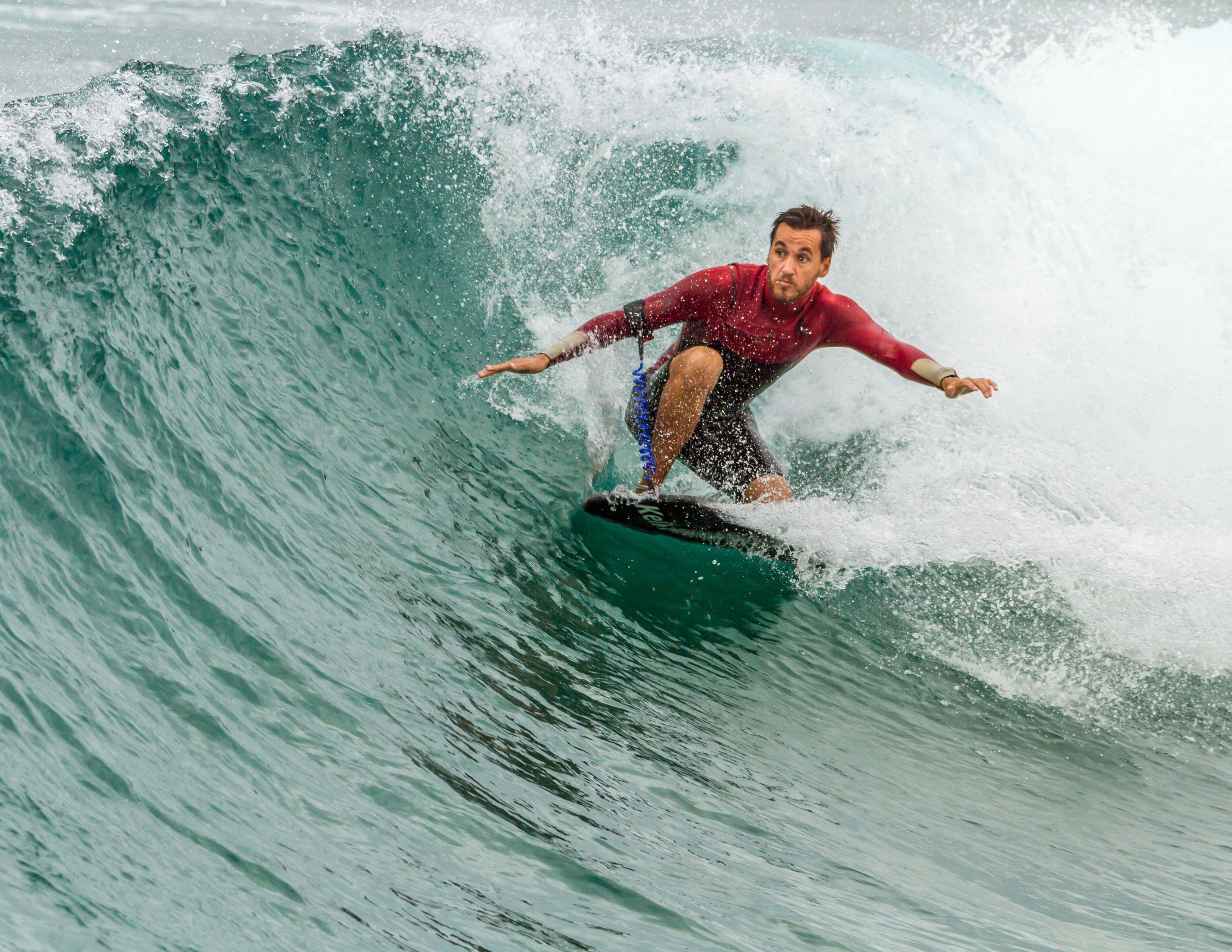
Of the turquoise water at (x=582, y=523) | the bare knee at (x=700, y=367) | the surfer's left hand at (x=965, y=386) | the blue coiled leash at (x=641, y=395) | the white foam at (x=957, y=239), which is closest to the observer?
the turquoise water at (x=582, y=523)

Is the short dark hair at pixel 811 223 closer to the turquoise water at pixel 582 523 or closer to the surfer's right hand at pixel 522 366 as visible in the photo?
the surfer's right hand at pixel 522 366

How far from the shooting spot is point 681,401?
4.29m

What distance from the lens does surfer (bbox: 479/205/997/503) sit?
4113 millimetres

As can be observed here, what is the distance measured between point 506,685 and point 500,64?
5278 mm

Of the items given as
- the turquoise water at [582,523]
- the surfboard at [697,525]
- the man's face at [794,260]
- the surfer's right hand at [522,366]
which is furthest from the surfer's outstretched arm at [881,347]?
the surfer's right hand at [522,366]

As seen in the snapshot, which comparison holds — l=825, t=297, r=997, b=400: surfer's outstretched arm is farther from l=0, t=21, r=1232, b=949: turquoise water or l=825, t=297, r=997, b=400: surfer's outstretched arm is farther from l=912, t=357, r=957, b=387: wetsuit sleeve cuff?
l=0, t=21, r=1232, b=949: turquoise water

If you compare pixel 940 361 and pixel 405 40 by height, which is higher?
pixel 405 40

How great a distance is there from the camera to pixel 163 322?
4.75m

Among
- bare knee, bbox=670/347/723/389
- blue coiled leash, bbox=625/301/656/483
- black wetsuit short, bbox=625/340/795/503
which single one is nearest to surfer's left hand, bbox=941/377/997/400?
black wetsuit short, bbox=625/340/795/503

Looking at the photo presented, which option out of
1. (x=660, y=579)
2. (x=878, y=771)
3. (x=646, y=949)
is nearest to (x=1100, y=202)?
(x=660, y=579)

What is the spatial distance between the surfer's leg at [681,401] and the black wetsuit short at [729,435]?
0.25 feet

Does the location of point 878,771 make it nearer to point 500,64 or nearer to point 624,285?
point 624,285

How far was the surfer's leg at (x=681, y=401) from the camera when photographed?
166 inches

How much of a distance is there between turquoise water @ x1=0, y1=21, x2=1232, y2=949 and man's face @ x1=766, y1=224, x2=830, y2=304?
926 mm
